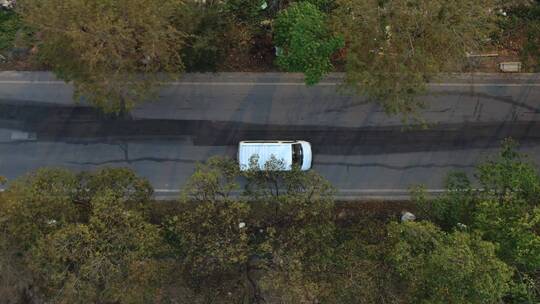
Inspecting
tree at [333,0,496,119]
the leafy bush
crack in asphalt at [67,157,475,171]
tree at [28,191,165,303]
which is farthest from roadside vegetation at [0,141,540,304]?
the leafy bush

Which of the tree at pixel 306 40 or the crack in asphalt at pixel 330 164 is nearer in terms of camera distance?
the tree at pixel 306 40

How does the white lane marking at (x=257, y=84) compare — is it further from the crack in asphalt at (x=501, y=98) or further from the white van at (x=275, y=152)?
the white van at (x=275, y=152)

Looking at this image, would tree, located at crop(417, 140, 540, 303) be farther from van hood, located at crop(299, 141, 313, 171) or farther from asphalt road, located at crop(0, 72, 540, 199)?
van hood, located at crop(299, 141, 313, 171)

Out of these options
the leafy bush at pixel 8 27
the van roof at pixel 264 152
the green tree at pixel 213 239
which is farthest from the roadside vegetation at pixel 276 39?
the green tree at pixel 213 239

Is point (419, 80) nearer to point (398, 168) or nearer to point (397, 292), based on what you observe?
point (398, 168)

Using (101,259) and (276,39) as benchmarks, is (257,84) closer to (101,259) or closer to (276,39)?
(276,39)

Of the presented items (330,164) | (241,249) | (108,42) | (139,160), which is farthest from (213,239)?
(330,164)
